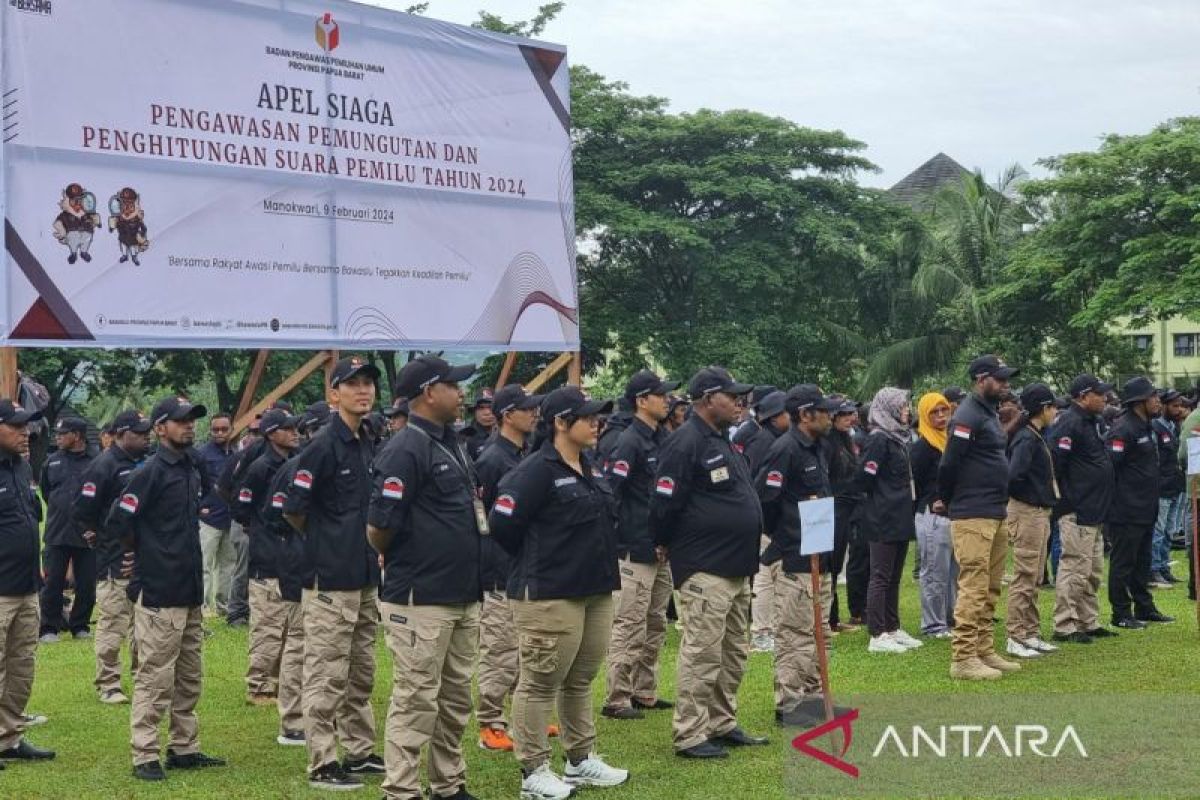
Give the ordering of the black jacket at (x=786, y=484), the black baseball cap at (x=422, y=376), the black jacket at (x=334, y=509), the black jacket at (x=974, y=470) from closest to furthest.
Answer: the black baseball cap at (x=422, y=376), the black jacket at (x=334, y=509), the black jacket at (x=786, y=484), the black jacket at (x=974, y=470)

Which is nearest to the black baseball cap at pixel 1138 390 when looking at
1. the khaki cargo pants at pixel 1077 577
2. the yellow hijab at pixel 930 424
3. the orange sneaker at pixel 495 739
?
the khaki cargo pants at pixel 1077 577

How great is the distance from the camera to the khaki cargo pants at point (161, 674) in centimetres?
805

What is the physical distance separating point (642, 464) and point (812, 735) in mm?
2494

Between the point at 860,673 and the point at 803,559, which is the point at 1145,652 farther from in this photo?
the point at 803,559

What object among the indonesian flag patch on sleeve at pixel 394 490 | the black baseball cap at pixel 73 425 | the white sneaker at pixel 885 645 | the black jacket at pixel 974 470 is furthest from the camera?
the black baseball cap at pixel 73 425

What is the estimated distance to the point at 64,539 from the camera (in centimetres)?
1398

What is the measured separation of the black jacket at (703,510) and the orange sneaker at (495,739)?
4.82 feet

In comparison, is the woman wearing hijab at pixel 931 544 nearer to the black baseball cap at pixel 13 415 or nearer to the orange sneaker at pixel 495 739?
the orange sneaker at pixel 495 739

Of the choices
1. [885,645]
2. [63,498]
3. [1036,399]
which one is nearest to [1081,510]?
[1036,399]

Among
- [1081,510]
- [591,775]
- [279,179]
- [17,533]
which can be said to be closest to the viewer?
[591,775]

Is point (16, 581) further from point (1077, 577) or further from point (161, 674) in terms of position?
point (1077, 577)

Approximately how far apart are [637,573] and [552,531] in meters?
2.69

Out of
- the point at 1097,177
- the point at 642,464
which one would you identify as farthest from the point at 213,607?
the point at 1097,177

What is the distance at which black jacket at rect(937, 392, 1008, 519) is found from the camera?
1030 cm
